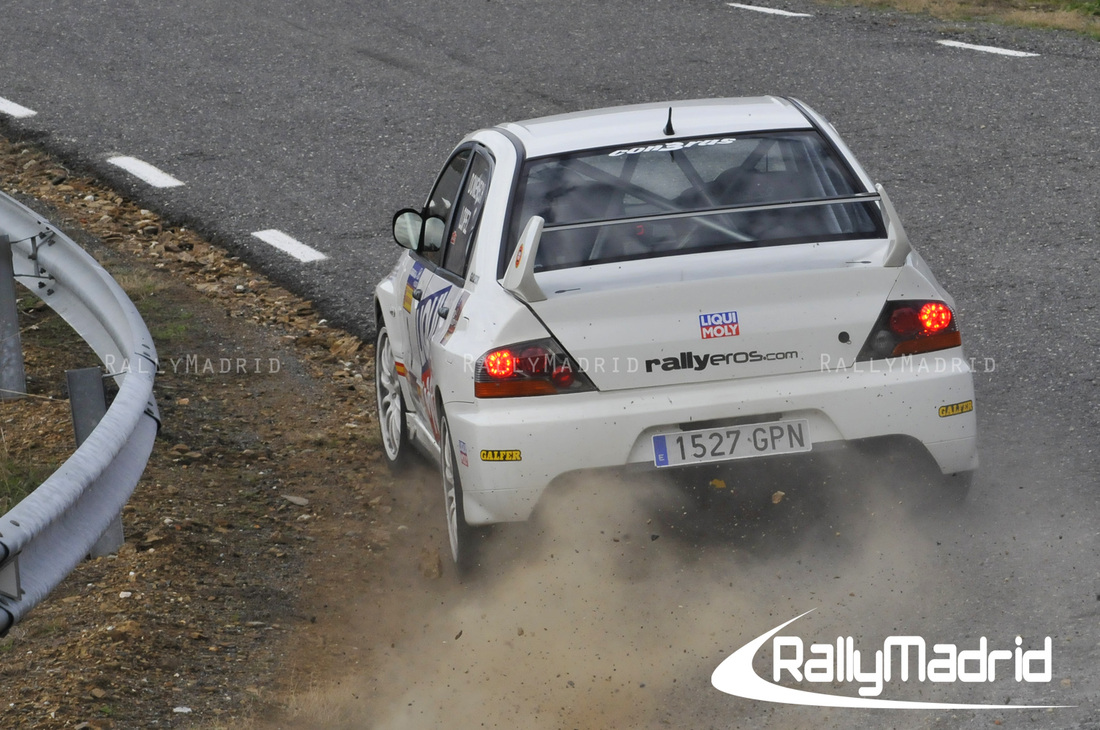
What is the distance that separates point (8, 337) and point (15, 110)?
29.3 feet

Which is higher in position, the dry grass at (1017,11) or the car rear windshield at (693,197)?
the car rear windshield at (693,197)

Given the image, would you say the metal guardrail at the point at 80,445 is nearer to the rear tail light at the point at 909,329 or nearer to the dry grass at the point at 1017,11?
the rear tail light at the point at 909,329

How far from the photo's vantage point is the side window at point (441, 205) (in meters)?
6.45

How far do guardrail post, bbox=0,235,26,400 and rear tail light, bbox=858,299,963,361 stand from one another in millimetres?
4082

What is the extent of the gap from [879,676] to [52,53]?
16.0 metres

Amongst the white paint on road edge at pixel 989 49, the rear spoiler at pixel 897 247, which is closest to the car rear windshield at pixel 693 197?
the rear spoiler at pixel 897 247

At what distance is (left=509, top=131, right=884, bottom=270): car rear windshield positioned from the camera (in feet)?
→ 17.8

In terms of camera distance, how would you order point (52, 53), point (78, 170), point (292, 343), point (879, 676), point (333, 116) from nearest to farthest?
1. point (879, 676)
2. point (292, 343)
3. point (78, 170)
4. point (333, 116)
5. point (52, 53)

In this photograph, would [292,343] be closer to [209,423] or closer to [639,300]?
[209,423]

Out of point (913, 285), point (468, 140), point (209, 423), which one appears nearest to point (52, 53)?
point (209, 423)

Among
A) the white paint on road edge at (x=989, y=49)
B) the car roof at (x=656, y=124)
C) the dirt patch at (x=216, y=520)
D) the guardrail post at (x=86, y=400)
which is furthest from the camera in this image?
the white paint on road edge at (x=989, y=49)

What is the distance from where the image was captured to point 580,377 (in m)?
5.05

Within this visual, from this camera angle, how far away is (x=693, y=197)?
226 inches

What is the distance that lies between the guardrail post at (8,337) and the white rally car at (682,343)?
2.46 metres
